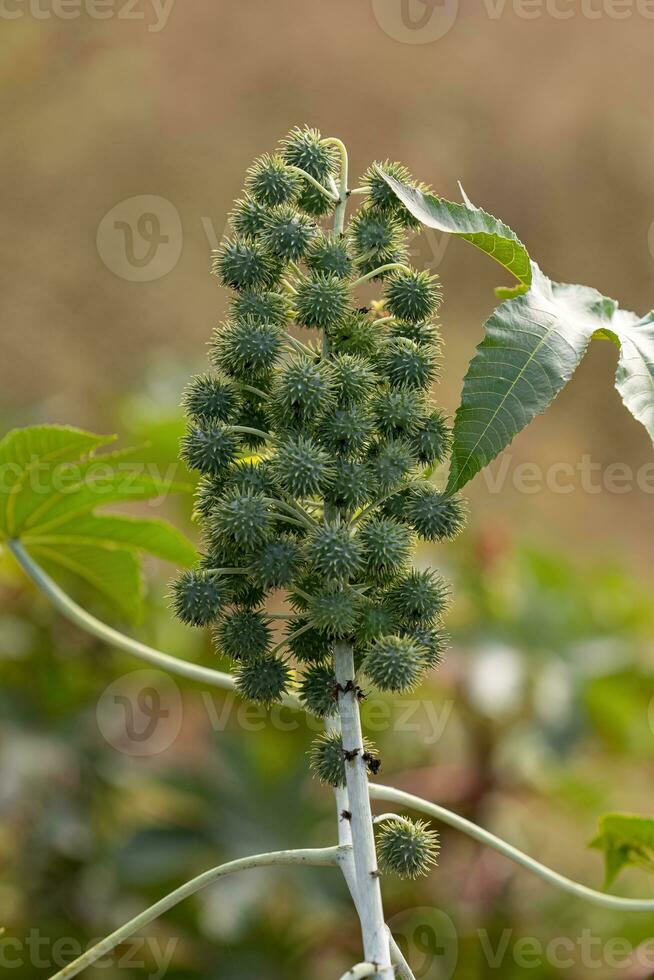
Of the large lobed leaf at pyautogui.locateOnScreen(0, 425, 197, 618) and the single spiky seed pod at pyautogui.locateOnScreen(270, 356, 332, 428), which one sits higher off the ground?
the large lobed leaf at pyautogui.locateOnScreen(0, 425, 197, 618)

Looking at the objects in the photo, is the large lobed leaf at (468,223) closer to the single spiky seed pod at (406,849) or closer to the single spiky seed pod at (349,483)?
the single spiky seed pod at (349,483)

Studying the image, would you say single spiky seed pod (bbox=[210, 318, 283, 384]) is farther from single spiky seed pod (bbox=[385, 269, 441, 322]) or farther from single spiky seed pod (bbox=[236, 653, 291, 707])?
single spiky seed pod (bbox=[236, 653, 291, 707])

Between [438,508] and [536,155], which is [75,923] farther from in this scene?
[536,155]
